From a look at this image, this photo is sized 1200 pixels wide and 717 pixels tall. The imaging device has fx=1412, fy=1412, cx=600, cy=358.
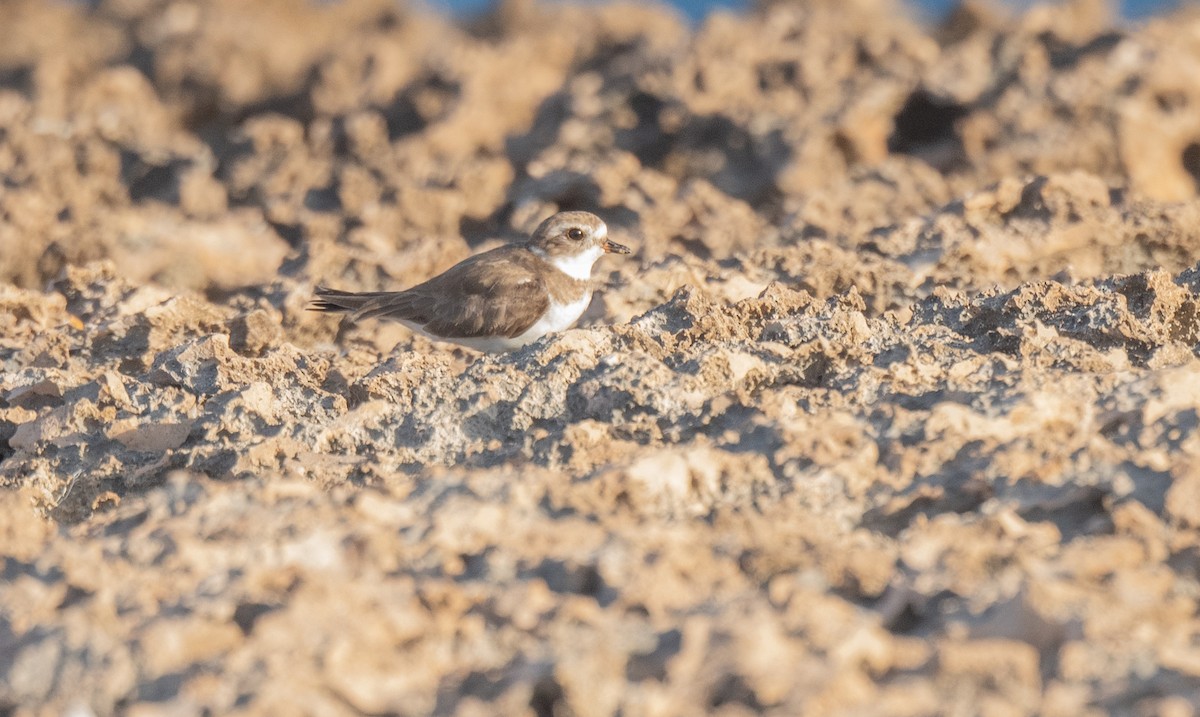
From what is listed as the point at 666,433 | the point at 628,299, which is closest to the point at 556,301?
the point at 628,299

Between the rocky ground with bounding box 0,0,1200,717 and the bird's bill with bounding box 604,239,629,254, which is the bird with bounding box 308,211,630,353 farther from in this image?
the bird's bill with bounding box 604,239,629,254

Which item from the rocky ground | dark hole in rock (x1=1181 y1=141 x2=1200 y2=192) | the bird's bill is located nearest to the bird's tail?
the rocky ground

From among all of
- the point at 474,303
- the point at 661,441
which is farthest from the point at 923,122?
the point at 661,441

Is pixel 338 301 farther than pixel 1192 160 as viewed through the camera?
No

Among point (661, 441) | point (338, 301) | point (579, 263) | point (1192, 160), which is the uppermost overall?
point (661, 441)

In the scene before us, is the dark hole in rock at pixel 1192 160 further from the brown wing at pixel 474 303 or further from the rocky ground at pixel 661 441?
the brown wing at pixel 474 303

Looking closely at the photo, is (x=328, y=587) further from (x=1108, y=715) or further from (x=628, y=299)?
(x=628, y=299)

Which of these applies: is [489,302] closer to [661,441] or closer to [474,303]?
[474,303]
